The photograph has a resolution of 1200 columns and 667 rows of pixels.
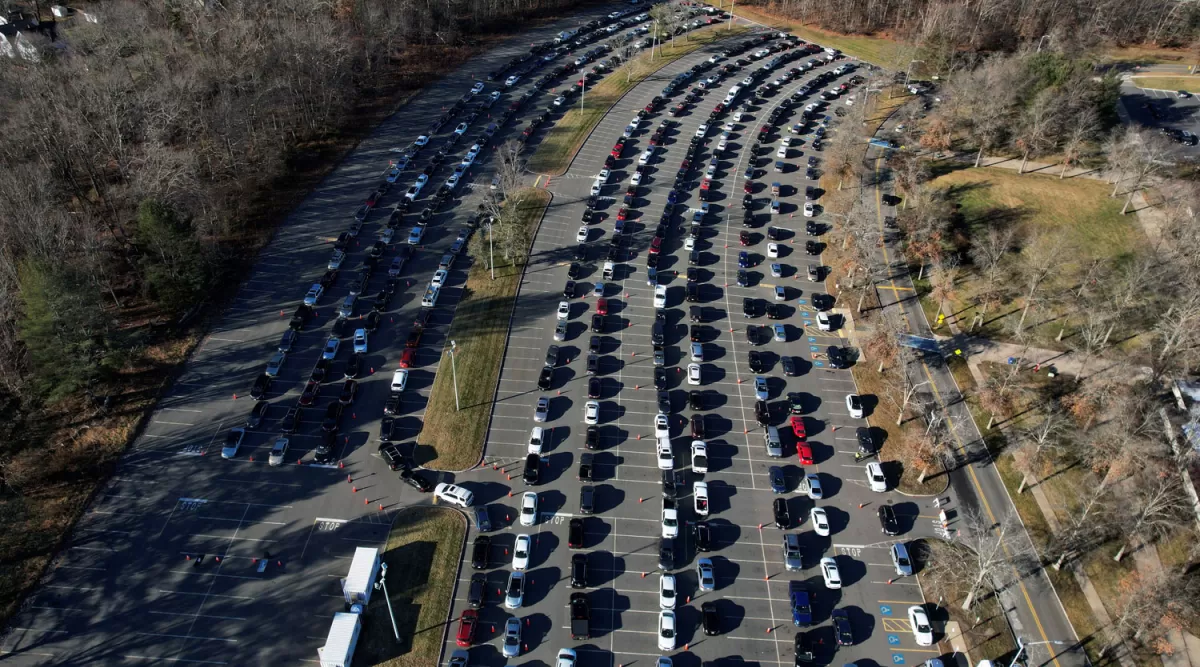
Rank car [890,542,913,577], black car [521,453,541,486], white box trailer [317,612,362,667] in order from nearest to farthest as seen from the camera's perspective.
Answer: white box trailer [317,612,362,667], car [890,542,913,577], black car [521,453,541,486]

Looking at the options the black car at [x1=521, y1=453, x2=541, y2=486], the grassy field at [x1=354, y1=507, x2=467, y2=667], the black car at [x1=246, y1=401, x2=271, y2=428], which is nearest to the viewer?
the grassy field at [x1=354, y1=507, x2=467, y2=667]

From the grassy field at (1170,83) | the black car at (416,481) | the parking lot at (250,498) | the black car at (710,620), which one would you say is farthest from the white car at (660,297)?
the grassy field at (1170,83)

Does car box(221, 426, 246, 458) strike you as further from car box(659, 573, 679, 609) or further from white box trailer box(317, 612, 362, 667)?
car box(659, 573, 679, 609)

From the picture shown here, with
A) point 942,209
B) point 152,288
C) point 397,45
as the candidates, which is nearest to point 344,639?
point 152,288

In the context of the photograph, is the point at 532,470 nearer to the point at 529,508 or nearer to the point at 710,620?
the point at 529,508

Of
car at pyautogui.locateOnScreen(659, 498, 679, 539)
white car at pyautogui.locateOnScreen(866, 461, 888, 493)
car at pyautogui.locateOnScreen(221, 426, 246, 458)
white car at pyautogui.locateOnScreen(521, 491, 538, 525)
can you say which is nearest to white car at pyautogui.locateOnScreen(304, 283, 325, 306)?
car at pyautogui.locateOnScreen(221, 426, 246, 458)

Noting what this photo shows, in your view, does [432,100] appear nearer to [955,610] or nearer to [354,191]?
[354,191]

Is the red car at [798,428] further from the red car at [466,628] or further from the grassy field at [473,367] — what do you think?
the red car at [466,628]
